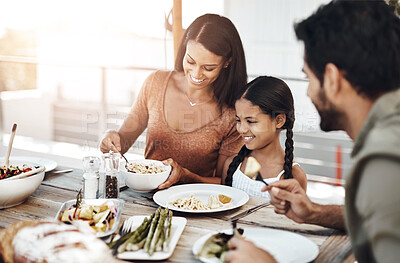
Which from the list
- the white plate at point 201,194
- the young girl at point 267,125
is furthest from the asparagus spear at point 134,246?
the young girl at point 267,125

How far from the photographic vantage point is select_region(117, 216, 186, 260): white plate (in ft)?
4.09

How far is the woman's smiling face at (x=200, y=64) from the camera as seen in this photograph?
7.34 feet

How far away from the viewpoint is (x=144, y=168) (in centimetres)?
193

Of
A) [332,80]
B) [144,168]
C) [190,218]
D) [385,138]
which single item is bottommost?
[190,218]

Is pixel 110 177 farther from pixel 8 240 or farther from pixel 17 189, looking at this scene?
pixel 8 240

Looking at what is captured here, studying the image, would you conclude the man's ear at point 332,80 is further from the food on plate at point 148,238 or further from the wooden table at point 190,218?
the food on plate at point 148,238

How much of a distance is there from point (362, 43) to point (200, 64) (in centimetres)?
122

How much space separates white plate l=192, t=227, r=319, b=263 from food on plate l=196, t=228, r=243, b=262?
14 millimetres

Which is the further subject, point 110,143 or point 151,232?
point 110,143

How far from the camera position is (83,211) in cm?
145

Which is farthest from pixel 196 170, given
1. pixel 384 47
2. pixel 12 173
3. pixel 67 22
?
pixel 67 22

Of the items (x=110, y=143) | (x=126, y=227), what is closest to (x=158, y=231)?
(x=126, y=227)

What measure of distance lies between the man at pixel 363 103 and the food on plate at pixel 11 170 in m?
0.95

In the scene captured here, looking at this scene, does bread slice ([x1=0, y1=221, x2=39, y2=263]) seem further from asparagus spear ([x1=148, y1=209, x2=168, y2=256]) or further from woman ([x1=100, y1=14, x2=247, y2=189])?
woman ([x1=100, y1=14, x2=247, y2=189])
